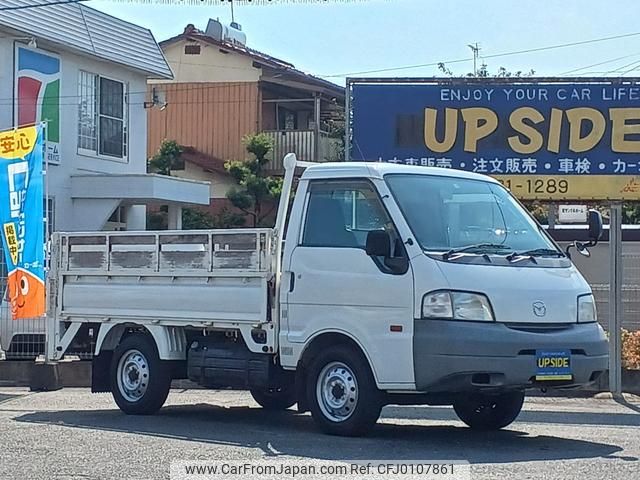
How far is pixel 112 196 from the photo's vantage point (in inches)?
916

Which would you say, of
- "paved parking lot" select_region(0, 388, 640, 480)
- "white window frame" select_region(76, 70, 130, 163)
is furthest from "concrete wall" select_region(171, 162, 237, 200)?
"paved parking lot" select_region(0, 388, 640, 480)

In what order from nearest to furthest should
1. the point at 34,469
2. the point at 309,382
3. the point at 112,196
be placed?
the point at 34,469 → the point at 309,382 → the point at 112,196

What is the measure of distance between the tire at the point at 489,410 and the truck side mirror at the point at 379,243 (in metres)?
1.77

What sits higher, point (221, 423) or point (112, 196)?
point (112, 196)

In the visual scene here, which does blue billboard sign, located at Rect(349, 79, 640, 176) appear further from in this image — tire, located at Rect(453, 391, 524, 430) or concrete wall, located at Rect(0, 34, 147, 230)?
concrete wall, located at Rect(0, 34, 147, 230)

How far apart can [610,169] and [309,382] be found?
6011 mm

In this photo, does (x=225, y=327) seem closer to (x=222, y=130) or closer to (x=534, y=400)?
(x=534, y=400)

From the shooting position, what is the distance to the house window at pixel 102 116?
2370 cm

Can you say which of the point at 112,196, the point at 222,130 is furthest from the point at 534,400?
the point at 222,130

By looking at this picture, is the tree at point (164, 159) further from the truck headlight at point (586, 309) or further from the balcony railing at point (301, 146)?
the truck headlight at point (586, 309)

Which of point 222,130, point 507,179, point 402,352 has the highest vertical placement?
point 222,130

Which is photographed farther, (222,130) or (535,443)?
(222,130)

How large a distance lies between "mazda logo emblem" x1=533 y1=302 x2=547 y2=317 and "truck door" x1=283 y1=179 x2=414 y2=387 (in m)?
1.03

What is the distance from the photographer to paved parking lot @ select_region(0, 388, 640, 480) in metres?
8.88
